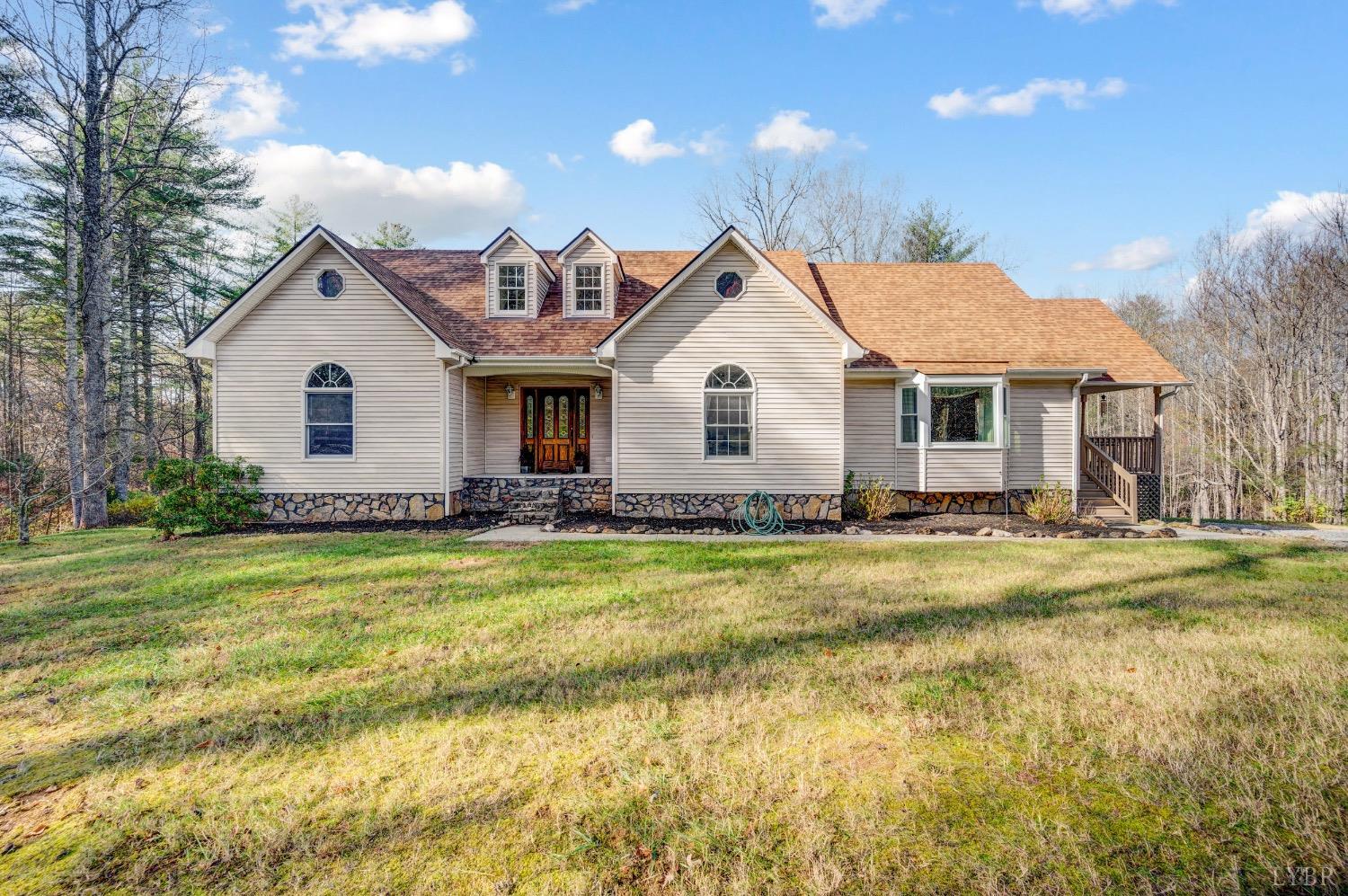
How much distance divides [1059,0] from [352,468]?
51.9ft

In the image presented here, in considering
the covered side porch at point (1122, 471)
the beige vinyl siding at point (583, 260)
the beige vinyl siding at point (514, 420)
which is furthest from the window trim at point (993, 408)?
the beige vinyl siding at point (583, 260)

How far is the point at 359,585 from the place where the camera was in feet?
23.3

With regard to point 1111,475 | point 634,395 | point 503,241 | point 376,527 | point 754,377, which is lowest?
point 376,527

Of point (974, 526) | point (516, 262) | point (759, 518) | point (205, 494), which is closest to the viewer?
point (205, 494)

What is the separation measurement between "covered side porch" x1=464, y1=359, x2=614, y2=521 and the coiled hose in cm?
320

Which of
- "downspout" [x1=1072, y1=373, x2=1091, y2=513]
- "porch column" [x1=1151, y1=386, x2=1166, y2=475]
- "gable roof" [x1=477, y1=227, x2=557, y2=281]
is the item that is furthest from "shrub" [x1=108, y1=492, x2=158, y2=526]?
"porch column" [x1=1151, y1=386, x2=1166, y2=475]

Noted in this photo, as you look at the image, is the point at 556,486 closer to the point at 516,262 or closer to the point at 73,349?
the point at 516,262

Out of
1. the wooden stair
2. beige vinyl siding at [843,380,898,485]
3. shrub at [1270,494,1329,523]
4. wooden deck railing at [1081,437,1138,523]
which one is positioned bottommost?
shrub at [1270,494,1329,523]

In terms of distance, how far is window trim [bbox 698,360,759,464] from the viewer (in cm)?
1245

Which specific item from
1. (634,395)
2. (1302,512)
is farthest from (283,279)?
(1302,512)

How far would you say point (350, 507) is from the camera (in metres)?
12.4

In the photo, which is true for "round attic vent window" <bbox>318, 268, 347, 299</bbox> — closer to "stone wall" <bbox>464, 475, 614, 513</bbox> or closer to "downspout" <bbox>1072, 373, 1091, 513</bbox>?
"stone wall" <bbox>464, 475, 614, 513</bbox>

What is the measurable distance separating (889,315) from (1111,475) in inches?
246

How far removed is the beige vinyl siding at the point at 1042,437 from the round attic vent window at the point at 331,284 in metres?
14.9
